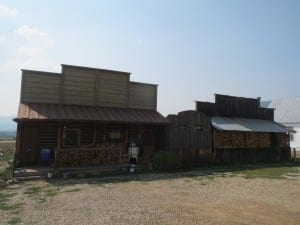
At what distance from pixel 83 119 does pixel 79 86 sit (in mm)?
3445

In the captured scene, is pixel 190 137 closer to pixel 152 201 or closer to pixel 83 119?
pixel 83 119

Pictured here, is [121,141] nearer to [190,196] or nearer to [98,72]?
[98,72]

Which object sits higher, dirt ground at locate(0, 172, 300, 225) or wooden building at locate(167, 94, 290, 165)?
wooden building at locate(167, 94, 290, 165)

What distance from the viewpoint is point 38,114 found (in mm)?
15328

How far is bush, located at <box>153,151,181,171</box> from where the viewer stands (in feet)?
56.3

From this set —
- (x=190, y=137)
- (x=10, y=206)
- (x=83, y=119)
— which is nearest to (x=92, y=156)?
(x=83, y=119)

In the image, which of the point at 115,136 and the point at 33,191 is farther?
the point at 115,136

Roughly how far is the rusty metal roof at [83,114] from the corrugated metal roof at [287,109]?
28.1 meters

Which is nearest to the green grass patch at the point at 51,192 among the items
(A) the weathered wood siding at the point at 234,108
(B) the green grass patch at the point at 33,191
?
(B) the green grass patch at the point at 33,191

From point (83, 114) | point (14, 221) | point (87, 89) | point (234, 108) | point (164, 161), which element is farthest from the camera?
point (234, 108)

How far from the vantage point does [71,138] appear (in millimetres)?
17625

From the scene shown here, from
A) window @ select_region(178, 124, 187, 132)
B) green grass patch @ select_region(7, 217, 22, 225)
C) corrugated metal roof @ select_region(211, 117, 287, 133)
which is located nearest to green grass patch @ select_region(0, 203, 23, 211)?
green grass patch @ select_region(7, 217, 22, 225)

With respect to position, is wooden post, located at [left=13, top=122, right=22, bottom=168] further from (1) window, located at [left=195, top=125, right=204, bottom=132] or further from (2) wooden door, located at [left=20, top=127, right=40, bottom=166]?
(1) window, located at [left=195, top=125, right=204, bottom=132]

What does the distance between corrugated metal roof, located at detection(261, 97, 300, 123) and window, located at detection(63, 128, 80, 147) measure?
32.8m
